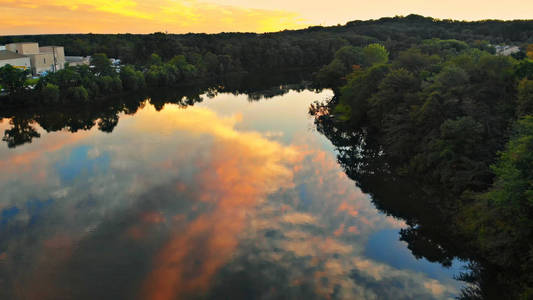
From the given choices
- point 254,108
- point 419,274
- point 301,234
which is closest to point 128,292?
point 301,234

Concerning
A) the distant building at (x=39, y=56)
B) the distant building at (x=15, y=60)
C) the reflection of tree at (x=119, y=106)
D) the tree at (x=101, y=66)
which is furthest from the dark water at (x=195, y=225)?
the distant building at (x=39, y=56)

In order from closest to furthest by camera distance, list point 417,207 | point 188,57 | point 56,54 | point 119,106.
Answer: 1. point 417,207
2. point 119,106
3. point 56,54
4. point 188,57

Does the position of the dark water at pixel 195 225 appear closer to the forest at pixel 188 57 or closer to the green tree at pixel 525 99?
the green tree at pixel 525 99

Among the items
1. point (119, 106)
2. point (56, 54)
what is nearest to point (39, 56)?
point (56, 54)

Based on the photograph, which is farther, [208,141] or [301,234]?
[208,141]

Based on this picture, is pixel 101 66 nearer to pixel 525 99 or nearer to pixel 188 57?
pixel 188 57

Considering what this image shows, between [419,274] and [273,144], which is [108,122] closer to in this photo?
[273,144]

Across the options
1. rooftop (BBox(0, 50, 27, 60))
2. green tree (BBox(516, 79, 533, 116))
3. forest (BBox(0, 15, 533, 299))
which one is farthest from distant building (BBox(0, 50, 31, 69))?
green tree (BBox(516, 79, 533, 116))
